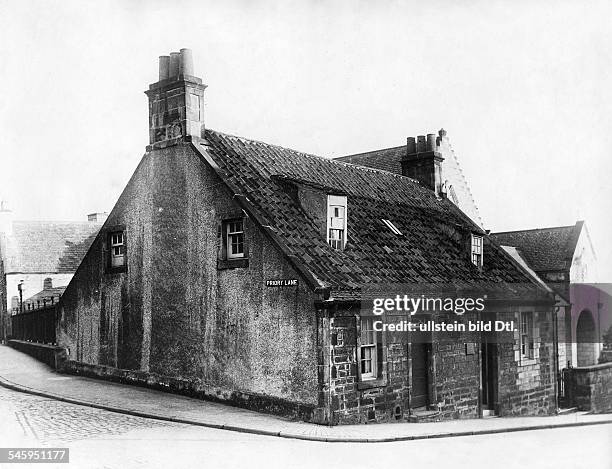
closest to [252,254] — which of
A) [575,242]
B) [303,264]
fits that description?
[303,264]

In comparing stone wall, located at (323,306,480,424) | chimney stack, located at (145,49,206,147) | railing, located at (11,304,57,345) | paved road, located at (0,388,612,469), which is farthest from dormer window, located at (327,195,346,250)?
railing, located at (11,304,57,345)

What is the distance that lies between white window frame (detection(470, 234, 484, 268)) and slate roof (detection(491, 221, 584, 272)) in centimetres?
580

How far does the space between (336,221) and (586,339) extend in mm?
15440

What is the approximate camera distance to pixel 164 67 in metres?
18.7

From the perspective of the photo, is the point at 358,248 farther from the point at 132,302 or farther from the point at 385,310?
the point at 132,302

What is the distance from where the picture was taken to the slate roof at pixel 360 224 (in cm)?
1627

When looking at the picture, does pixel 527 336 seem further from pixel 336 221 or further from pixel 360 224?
pixel 336 221

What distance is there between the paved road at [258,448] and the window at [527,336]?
7715 millimetres

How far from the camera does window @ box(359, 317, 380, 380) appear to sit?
16.3 m

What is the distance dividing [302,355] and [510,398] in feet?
30.2

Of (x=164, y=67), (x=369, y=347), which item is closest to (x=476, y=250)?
(x=369, y=347)

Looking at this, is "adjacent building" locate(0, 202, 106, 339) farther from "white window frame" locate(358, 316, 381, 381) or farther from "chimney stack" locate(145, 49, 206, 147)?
"white window frame" locate(358, 316, 381, 381)

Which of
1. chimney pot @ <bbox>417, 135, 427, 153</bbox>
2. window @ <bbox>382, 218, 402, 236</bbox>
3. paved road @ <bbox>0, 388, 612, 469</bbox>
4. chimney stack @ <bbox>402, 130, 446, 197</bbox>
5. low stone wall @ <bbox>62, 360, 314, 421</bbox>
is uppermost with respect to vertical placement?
chimney pot @ <bbox>417, 135, 427, 153</bbox>

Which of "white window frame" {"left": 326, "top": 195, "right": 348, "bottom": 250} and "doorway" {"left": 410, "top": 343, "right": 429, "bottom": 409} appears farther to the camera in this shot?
"doorway" {"left": 410, "top": 343, "right": 429, "bottom": 409}
